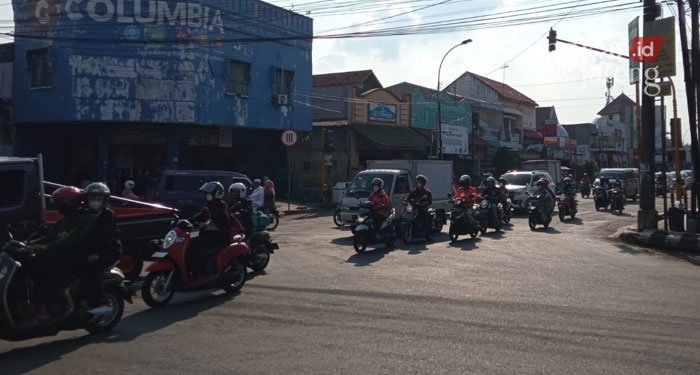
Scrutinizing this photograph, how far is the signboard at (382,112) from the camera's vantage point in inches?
1393

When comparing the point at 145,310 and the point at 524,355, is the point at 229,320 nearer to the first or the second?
the point at 145,310

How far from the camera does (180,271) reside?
27.0ft

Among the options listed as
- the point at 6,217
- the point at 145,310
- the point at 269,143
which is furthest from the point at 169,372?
the point at 269,143

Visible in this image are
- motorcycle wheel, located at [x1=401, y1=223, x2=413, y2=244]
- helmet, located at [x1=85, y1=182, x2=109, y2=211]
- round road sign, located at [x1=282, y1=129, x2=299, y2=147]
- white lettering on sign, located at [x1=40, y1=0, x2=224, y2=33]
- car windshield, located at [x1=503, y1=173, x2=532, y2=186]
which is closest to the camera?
helmet, located at [x1=85, y1=182, x2=109, y2=211]

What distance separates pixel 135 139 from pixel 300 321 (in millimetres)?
19760

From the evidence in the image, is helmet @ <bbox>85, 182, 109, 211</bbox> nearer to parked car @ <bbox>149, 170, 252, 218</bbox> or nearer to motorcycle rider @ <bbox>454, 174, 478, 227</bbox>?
motorcycle rider @ <bbox>454, 174, 478, 227</bbox>

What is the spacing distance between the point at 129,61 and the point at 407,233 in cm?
1399

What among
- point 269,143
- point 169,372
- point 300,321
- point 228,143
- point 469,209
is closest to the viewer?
point 169,372

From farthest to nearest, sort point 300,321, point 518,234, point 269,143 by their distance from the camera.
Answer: point 269,143
point 518,234
point 300,321

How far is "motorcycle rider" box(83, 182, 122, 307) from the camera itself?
255 inches

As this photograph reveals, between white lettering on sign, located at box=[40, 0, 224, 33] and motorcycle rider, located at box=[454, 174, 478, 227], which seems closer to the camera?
motorcycle rider, located at box=[454, 174, 478, 227]

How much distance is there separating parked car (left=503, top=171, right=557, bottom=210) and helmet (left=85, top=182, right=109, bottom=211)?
2024cm

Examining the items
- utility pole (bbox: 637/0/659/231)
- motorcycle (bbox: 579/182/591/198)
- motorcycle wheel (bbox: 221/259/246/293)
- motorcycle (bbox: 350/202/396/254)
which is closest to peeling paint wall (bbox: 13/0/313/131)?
motorcycle (bbox: 350/202/396/254)

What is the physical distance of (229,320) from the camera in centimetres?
744
